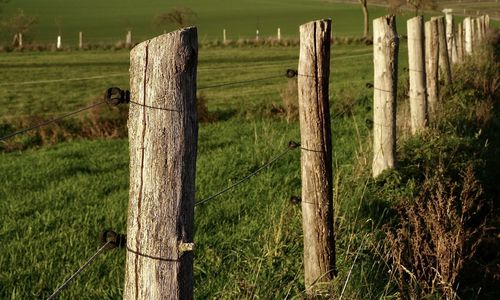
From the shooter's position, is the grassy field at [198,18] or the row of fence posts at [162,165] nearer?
the row of fence posts at [162,165]

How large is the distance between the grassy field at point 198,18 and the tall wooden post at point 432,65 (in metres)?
48.6

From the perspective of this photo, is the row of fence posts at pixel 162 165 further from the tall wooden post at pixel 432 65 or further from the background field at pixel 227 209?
the tall wooden post at pixel 432 65

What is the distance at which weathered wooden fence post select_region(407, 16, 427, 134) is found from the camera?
8453 mm

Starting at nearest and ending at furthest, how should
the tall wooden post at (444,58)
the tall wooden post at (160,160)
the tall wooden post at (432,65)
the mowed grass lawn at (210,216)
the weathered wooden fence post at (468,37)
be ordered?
the tall wooden post at (160,160)
the mowed grass lawn at (210,216)
the tall wooden post at (432,65)
the tall wooden post at (444,58)
the weathered wooden fence post at (468,37)

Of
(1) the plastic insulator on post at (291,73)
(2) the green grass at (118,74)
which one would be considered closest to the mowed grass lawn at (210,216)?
(1) the plastic insulator on post at (291,73)

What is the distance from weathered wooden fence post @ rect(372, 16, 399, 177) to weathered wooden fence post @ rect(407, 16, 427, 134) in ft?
5.27

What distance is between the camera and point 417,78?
8.45 meters

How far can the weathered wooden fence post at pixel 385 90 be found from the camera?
6.83 meters

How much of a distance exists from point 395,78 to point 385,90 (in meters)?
0.17

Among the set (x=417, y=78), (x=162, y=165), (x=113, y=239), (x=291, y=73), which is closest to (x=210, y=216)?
(x=291, y=73)

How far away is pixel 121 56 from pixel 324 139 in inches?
1425

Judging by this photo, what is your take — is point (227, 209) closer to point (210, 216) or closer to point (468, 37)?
point (210, 216)

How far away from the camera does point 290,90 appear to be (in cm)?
1396

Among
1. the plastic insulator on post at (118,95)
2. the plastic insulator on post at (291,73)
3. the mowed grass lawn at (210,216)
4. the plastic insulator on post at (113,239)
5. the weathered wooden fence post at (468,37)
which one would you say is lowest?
the mowed grass lawn at (210,216)
